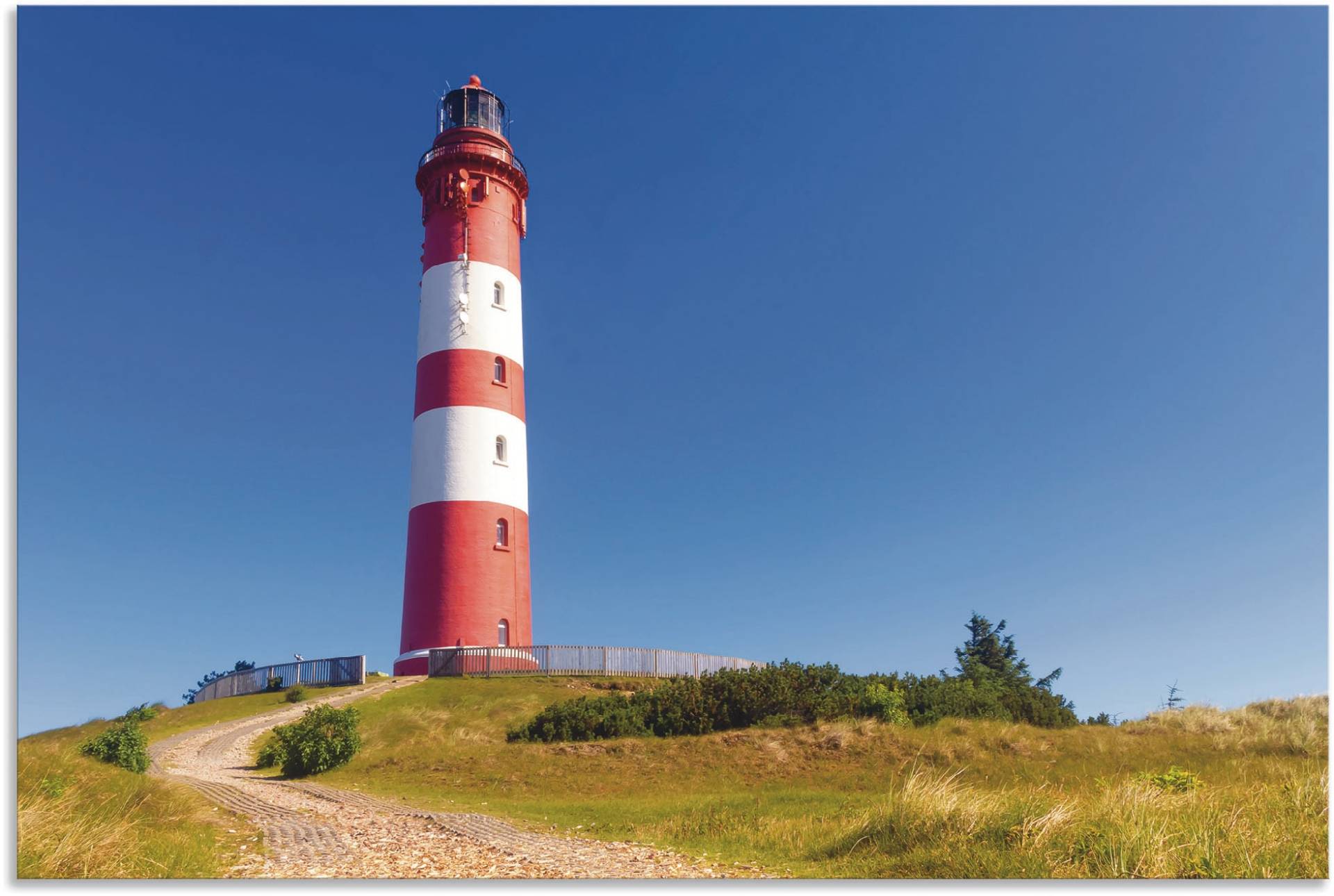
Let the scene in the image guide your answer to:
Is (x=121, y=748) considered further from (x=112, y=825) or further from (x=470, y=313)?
(x=470, y=313)

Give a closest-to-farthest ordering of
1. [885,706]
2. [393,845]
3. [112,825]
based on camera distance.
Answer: [112,825] < [393,845] < [885,706]

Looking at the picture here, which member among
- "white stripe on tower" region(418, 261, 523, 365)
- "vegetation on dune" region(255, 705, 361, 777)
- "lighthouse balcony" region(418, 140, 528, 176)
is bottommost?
"vegetation on dune" region(255, 705, 361, 777)

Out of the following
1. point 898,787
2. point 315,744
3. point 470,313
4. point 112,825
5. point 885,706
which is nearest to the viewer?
point 112,825

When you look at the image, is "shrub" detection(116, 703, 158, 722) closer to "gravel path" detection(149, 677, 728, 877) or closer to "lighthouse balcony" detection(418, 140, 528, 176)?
"gravel path" detection(149, 677, 728, 877)

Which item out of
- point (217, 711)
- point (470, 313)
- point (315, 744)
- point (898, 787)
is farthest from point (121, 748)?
point (470, 313)

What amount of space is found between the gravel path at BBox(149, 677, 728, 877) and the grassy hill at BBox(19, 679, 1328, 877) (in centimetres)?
67

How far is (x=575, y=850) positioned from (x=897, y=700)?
46.1 ft

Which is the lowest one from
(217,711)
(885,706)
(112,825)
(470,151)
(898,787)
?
(898,787)

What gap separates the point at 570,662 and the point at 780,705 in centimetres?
1038

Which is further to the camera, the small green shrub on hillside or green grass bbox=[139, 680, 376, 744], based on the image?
green grass bbox=[139, 680, 376, 744]

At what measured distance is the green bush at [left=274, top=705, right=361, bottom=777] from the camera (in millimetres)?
20125

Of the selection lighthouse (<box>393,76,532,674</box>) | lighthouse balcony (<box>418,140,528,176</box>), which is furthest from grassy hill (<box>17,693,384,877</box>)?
lighthouse balcony (<box>418,140,528,176</box>)

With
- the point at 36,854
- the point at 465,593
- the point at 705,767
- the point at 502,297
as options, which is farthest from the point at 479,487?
the point at 36,854

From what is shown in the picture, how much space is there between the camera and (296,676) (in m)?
33.5
